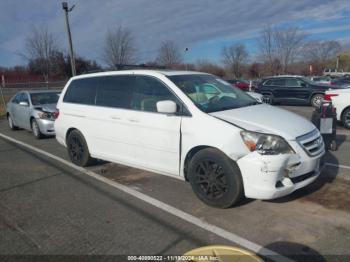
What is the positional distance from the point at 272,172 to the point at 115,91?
2.96 meters

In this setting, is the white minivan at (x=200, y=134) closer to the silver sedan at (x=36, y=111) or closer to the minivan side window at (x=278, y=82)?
the silver sedan at (x=36, y=111)

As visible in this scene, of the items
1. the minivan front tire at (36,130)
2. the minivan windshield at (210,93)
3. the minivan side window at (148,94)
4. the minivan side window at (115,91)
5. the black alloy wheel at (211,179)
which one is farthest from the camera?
the minivan front tire at (36,130)

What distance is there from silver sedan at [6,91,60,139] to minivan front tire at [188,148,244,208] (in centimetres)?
594

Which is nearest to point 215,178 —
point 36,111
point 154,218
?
point 154,218

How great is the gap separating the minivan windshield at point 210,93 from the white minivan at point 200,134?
0.02 metres

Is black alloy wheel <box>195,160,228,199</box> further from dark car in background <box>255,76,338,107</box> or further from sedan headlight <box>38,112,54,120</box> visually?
dark car in background <box>255,76,338,107</box>

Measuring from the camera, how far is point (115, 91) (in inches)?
218

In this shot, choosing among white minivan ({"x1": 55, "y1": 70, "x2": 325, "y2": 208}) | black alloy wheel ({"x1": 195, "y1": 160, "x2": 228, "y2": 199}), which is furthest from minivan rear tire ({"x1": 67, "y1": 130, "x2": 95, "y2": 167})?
black alloy wheel ({"x1": 195, "y1": 160, "x2": 228, "y2": 199})

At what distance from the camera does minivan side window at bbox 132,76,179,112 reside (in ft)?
15.7

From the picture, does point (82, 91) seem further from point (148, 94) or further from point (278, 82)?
point (278, 82)

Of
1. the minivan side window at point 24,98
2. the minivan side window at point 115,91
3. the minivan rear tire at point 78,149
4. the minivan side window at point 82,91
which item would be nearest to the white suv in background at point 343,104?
the minivan side window at point 115,91

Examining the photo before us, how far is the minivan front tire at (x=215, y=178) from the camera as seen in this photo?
3957 millimetres

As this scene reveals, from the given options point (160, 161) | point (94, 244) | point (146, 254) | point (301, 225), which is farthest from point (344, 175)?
point (94, 244)

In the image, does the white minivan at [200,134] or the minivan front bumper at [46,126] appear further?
the minivan front bumper at [46,126]
